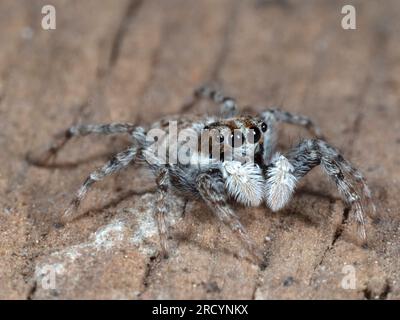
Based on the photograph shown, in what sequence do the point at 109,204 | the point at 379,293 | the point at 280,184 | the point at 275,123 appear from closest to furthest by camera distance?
the point at 379,293 < the point at 280,184 < the point at 109,204 < the point at 275,123

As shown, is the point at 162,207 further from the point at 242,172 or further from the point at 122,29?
the point at 122,29

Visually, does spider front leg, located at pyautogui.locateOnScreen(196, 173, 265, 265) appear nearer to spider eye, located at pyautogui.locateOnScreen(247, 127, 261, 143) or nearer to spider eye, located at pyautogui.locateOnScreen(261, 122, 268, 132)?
spider eye, located at pyautogui.locateOnScreen(247, 127, 261, 143)

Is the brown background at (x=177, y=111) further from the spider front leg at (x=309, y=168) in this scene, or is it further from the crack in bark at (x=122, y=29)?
the spider front leg at (x=309, y=168)

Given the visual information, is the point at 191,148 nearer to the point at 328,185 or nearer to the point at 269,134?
the point at 269,134

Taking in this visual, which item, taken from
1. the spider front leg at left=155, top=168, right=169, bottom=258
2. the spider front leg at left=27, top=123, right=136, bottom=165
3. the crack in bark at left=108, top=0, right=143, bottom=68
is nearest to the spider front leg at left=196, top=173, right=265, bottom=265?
the spider front leg at left=155, top=168, right=169, bottom=258

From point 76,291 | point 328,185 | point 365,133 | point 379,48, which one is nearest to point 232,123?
point 328,185

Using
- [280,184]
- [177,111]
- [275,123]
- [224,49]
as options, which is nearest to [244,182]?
[280,184]
